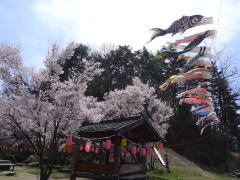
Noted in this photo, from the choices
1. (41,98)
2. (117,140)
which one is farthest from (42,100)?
(117,140)

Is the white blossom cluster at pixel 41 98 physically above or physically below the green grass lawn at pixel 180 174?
above

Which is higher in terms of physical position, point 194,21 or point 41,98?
point 194,21

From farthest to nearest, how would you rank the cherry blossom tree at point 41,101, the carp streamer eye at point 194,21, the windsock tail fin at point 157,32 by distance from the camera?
the windsock tail fin at point 157,32
the carp streamer eye at point 194,21
the cherry blossom tree at point 41,101

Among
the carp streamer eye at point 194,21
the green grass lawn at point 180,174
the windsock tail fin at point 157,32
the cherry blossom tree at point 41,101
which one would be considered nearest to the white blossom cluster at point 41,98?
the cherry blossom tree at point 41,101

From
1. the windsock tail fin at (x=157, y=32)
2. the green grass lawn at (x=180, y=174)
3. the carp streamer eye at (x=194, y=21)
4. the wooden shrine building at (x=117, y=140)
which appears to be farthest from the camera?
the green grass lawn at (x=180, y=174)

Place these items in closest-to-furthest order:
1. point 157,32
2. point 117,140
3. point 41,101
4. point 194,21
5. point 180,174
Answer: point 41,101, point 194,21, point 157,32, point 117,140, point 180,174

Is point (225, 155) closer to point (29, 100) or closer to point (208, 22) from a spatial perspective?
point (208, 22)

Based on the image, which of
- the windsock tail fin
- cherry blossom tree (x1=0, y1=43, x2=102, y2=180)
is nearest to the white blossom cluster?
cherry blossom tree (x1=0, y1=43, x2=102, y2=180)

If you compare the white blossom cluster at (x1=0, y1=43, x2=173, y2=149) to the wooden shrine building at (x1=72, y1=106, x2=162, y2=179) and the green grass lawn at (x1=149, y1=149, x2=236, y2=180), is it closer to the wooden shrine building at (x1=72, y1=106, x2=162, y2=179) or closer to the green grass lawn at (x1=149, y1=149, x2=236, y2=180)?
the wooden shrine building at (x1=72, y1=106, x2=162, y2=179)

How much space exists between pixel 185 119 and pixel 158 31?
83.5ft

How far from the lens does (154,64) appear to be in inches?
1190

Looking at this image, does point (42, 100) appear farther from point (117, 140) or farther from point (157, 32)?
point (157, 32)

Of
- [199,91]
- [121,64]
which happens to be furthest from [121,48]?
[199,91]

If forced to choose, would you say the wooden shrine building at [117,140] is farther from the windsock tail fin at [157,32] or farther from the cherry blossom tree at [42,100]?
the windsock tail fin at [157,32]
